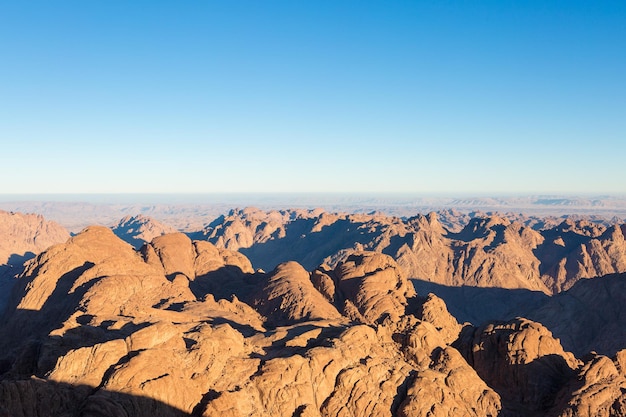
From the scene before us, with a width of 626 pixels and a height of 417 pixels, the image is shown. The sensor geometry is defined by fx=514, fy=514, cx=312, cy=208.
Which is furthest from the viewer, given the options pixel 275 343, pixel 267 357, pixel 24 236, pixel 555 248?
pixel 24 236

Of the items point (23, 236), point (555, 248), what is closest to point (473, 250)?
point (555, 248)

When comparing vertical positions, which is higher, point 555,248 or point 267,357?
point 267,357

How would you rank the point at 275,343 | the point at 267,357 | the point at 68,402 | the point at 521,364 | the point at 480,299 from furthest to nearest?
the point at 480,299 → the point at 521,364 → the point at 275,343 → the point at 267,357 → the point at 68,402

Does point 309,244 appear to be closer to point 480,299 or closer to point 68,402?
point 480,299

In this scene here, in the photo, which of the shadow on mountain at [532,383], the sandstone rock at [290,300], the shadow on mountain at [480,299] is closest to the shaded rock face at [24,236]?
the sandstone rock at [290,300]

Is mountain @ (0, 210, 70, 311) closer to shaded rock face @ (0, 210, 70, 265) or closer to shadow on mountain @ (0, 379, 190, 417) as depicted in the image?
shaded rock face @ (0, 210, 70, 265)

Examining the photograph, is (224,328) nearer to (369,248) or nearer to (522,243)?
(369,248)
